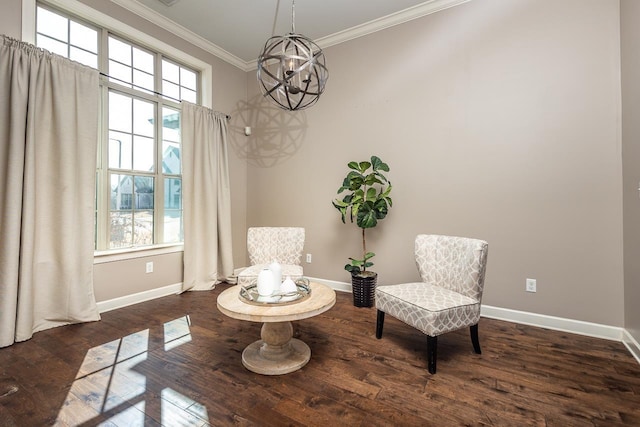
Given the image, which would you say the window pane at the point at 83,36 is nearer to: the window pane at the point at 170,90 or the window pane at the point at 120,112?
the window pane at the point at 120,112

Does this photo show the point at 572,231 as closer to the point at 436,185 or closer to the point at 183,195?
the point at 436,185

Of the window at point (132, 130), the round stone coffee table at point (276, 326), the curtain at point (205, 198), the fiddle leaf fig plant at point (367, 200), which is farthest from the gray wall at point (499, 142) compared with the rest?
the window at point (132, 130)

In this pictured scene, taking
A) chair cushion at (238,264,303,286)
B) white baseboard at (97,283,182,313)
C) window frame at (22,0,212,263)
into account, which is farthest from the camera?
white baseboard at (97,283,182,313)

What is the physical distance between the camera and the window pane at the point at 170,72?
144 inches

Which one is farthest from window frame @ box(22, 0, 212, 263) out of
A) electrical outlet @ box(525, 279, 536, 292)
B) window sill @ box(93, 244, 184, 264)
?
electrical outlet @ box(525, 279, 536, 292)

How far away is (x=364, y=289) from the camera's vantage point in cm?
320

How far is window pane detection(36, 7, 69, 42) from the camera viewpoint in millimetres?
2672

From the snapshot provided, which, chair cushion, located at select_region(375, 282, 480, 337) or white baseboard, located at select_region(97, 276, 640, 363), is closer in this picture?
chair cushion, located at select_region(375, 282, 480, 337)

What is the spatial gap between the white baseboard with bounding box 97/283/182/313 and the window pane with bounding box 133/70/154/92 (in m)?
2.33

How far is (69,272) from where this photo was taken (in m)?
2.68

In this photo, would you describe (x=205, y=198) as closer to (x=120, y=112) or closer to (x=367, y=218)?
(x=120, y=112)

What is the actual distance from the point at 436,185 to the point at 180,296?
3228 millimetres

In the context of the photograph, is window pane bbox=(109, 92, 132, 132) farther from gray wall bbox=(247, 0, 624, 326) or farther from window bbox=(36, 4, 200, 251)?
gray wall bbox=(247, 0, 624, 326)

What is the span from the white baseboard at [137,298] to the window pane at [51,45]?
243 cm
